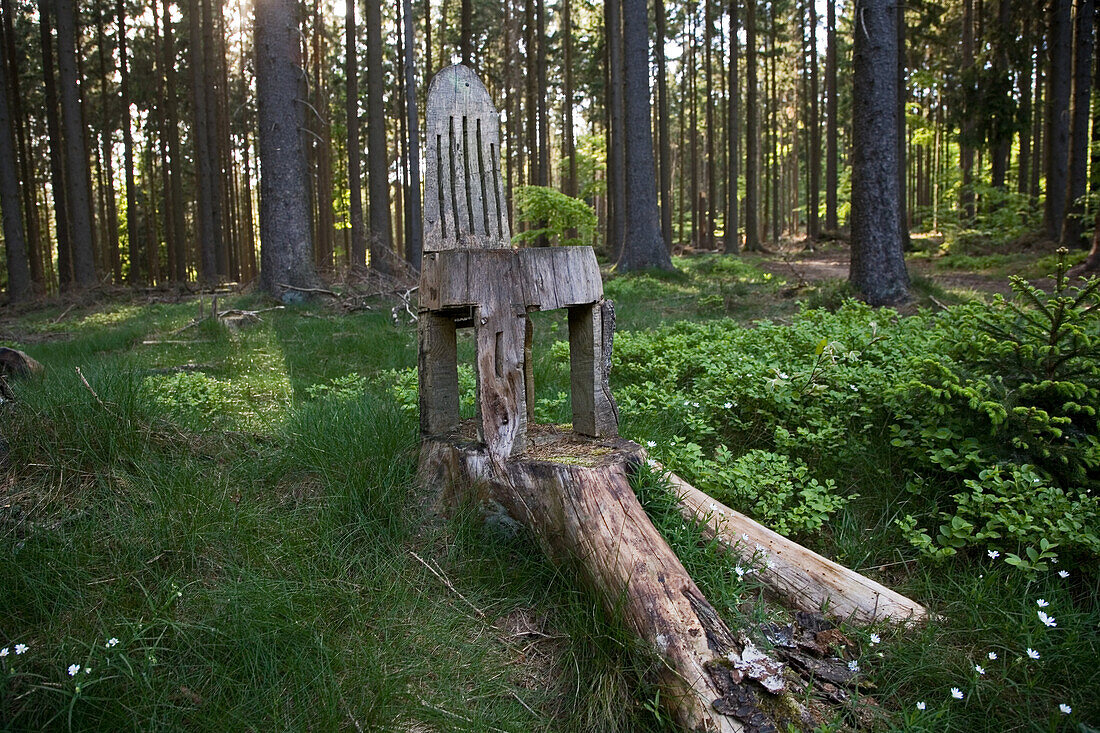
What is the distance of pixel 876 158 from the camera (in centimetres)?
830

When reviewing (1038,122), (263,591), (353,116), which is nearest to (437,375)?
(263,591)

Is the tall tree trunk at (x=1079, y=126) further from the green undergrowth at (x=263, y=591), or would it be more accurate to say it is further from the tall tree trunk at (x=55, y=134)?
the tall tree trunk at (x=55, y=134)

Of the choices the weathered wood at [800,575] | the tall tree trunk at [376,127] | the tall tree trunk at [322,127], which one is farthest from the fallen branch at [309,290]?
the tall tree trunk at [322,127]

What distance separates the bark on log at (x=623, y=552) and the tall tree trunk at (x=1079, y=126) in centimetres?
1326

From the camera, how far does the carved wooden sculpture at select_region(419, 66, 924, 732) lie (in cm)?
231

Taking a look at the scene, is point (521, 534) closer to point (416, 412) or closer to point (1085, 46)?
point (416, 412)

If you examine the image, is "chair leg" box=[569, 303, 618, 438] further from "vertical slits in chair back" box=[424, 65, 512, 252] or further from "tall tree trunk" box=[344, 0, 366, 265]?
"tall tree trunk" box=[344, 0, 366, 265]

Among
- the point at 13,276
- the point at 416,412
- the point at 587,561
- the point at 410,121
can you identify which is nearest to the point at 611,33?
the point at 410,121

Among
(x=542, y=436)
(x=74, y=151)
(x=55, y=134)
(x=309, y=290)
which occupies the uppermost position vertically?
(x=55, y=134)

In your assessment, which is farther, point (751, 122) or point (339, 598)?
point (751, 122)

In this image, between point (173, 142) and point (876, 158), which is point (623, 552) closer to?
point (876, 158)

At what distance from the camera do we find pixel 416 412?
3.99m

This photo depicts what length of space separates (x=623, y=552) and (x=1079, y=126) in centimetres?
1529

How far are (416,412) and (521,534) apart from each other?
1309 millimetres
